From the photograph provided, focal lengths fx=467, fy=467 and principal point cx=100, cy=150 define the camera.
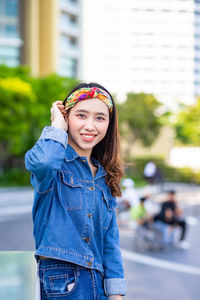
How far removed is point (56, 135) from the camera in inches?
64.5

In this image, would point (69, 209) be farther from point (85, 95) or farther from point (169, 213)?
point (169, 213)

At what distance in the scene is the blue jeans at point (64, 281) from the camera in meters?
1.62

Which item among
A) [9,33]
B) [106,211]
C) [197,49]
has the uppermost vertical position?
[197,49]

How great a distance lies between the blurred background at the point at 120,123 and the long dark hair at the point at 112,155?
5.3 inches

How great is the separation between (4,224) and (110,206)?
1150 centimetres

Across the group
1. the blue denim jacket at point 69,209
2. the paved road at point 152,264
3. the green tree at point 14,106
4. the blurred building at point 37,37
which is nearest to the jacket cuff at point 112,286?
the blue denim jacket at point 69,209

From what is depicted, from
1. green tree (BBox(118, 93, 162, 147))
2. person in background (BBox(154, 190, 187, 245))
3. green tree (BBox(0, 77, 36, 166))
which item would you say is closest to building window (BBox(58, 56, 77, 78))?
green tree (BBox(118, 93, 162, 147))

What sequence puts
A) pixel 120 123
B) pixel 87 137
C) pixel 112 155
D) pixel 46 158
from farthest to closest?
1. pixel 120 123
2. pixel 112 155
3. pixel 87 137
4. pixel 46 158

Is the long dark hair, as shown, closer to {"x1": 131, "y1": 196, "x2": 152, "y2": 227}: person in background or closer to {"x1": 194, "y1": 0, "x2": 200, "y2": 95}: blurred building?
{"x1": 131, "y1": 196, "x2": 152, "y2": 227}: person in background

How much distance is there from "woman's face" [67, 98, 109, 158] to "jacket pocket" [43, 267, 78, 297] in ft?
1.52

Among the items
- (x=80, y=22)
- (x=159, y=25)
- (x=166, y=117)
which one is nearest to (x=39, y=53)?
(x=80, y=22)

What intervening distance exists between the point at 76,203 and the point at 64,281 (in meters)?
0.27

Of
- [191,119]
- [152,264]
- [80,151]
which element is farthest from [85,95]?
[191,119]

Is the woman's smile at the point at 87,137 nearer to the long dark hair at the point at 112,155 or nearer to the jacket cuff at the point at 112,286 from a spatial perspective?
the long dark hair at the point at 112,155
